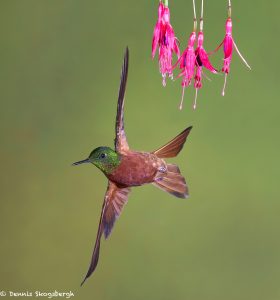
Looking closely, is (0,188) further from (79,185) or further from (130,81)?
(130,81)

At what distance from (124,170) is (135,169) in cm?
2

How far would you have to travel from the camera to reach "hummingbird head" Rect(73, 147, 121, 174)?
0.89 meters

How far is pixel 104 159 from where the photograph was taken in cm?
90

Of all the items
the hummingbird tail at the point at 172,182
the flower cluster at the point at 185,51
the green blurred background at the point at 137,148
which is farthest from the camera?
the green blurred background at the point at 137,148

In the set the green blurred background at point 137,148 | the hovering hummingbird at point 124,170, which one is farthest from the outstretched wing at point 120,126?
the green blurred background at point 137,148

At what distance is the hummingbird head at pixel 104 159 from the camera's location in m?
0.89

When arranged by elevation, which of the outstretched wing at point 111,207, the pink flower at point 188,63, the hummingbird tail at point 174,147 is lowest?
the outstretched wing at point 111,207

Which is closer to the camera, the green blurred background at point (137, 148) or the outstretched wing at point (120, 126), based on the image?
the outstretched wing at point (120, 126)

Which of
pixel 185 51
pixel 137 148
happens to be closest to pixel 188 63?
pixel 185 51

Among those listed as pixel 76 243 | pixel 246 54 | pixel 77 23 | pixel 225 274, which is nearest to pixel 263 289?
pixel 225 274

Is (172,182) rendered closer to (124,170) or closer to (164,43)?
(124,170)

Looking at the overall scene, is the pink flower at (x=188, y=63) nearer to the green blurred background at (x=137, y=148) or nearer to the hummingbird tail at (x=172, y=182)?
the hummingbird tail at (x=172, y=182)

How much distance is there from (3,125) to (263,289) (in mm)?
1055

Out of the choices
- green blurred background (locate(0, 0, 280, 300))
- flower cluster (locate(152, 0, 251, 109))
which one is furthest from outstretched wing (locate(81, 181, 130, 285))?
green blurred background (locate(0, 0, 280, 300))
